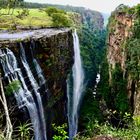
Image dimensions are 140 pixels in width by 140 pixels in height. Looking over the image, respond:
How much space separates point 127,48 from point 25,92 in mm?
14456

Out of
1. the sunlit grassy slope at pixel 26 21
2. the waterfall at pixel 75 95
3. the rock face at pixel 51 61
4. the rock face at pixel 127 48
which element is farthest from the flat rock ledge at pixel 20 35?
the rock face at pixel 127 48

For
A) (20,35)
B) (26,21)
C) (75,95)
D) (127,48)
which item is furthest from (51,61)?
(26,21)

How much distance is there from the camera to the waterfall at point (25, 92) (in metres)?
21.5

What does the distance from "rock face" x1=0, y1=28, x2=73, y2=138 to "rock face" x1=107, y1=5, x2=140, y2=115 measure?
5.06 meters

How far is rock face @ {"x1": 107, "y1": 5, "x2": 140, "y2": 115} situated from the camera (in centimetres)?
3200

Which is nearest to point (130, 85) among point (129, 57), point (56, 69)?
point (129, 57)

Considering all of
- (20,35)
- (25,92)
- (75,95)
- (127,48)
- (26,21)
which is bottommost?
(75,95)

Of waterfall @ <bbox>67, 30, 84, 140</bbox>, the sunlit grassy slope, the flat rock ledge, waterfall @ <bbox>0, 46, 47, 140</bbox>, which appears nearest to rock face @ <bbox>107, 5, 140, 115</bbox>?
waterfall @ <bbox>67, 30, 84, 140</bbox>

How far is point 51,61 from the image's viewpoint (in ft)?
92.2

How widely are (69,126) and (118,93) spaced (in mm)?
5806

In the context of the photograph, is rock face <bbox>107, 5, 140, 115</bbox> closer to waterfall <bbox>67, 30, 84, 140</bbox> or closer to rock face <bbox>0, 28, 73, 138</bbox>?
waterfall <bbox>67, 30, 84, 140</bbox>

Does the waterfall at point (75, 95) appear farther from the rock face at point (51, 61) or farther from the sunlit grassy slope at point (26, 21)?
the sunlit grassy slope at point (26, 21)

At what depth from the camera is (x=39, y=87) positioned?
25562 mm

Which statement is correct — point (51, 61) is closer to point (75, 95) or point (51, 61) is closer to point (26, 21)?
point (75, 95)
